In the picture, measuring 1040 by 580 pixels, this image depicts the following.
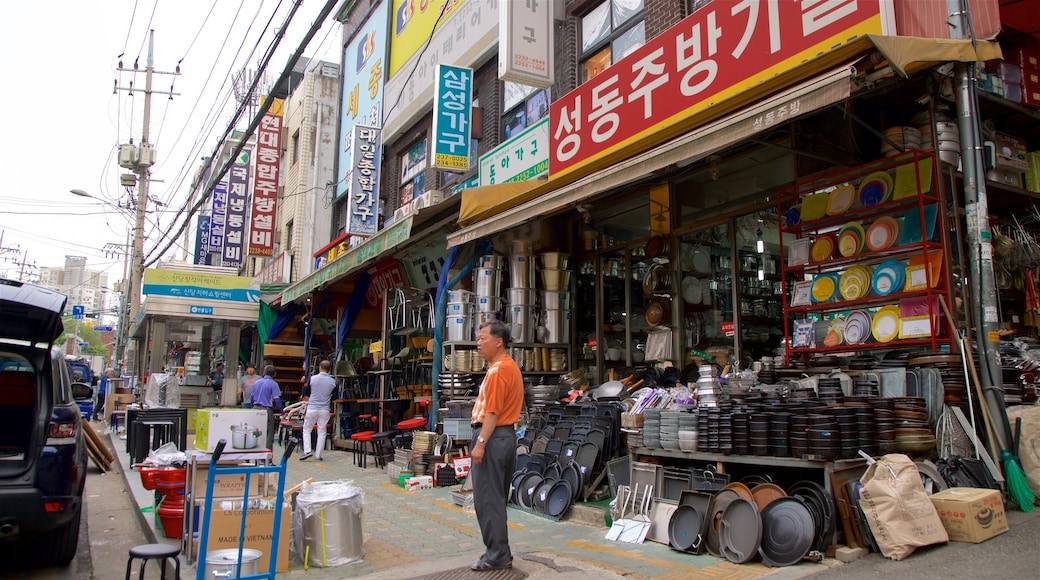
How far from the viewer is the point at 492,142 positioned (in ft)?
46.6

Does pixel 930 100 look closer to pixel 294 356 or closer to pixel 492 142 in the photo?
pixel 492 142

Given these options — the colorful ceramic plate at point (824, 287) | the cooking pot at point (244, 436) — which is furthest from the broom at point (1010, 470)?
the cooking pot at point (244, 436)

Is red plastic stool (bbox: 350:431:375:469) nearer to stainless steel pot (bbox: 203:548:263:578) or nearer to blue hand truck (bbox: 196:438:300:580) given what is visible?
blue hand truck (bbox: 196:438:300:580)

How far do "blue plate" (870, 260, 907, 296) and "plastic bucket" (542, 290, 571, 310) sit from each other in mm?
4772

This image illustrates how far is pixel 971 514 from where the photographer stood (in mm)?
4617

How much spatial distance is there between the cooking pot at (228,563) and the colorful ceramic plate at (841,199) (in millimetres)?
6207

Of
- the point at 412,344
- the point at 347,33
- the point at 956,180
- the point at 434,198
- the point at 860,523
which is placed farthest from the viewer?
the point at 347,33

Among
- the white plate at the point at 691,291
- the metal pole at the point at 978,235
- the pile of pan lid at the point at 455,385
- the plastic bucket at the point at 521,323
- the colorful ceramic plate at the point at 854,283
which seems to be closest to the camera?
the metal pole at the point at 978,235

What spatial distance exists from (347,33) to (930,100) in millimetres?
20791

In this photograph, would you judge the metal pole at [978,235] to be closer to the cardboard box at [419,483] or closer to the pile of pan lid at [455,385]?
the cardboard box at [419,483]

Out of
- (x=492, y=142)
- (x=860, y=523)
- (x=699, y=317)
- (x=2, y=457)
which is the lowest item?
(x=860, y=523)

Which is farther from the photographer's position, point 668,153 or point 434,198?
point 434,198

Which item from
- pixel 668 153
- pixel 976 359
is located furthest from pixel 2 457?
pixel 976 359

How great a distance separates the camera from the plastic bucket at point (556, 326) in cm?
1051
